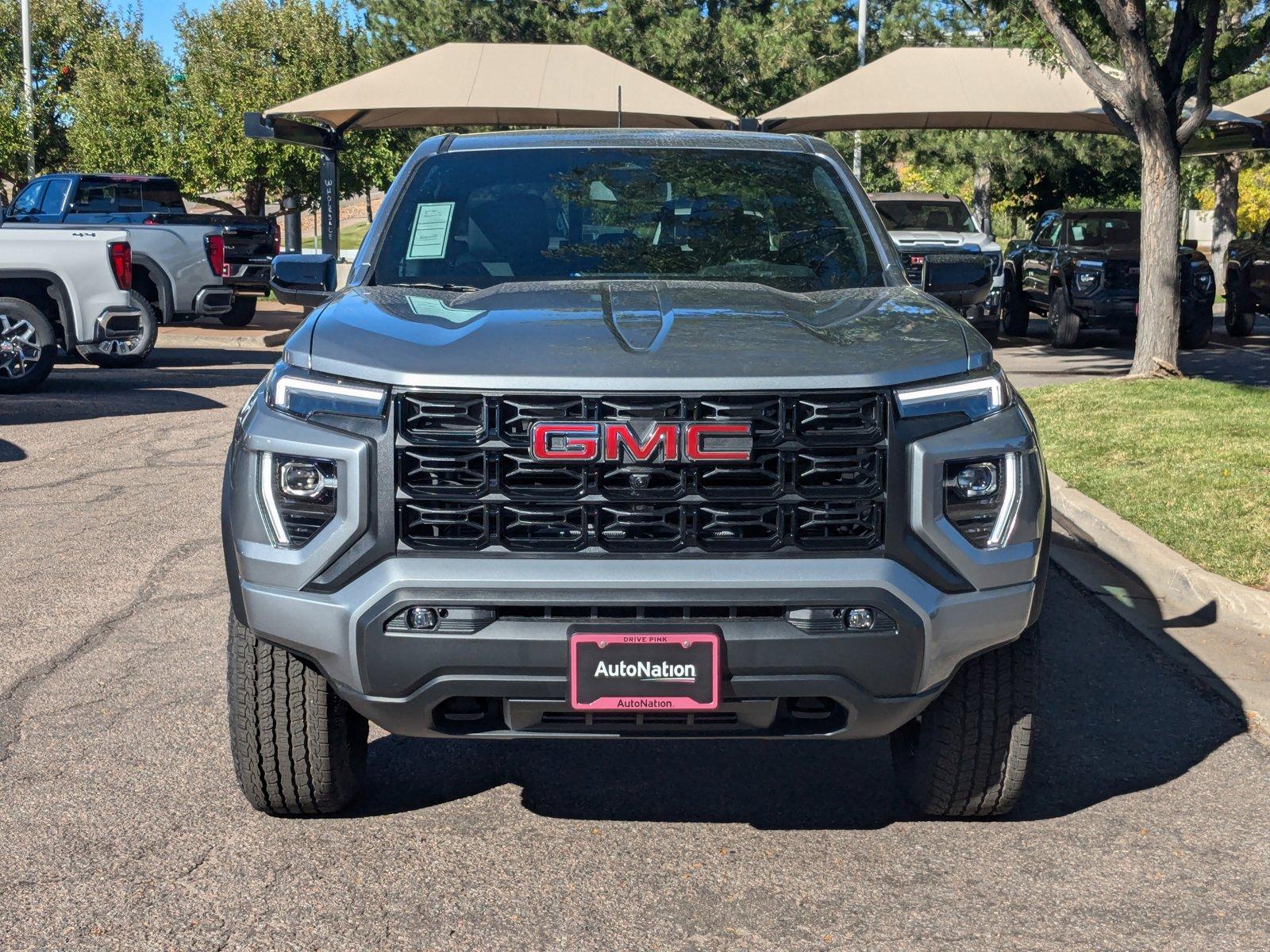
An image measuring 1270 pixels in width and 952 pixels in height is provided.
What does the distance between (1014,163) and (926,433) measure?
3491 centimetres

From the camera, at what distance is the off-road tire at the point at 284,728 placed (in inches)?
155

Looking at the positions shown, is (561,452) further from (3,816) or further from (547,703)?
(3,816)

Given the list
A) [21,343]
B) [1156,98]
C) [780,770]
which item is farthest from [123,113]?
[780,770]

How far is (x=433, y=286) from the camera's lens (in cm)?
475

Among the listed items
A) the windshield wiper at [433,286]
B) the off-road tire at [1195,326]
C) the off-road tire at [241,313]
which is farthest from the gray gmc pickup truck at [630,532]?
the off-road tire at [241,313]

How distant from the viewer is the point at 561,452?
3.60 meters

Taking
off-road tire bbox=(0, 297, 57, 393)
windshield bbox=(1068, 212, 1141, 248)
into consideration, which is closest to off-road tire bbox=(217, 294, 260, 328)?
off-road tire bbox=(0, 297, 57, 393)

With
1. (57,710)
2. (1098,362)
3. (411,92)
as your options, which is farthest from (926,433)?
(411,92)

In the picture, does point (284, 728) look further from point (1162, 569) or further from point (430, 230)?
point (1162, 569)

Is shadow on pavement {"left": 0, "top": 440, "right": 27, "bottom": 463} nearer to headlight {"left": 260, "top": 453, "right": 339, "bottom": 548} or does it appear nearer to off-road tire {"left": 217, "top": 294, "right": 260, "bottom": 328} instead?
headlight {"left": 260, "top": 453, "right": 339, "bottom": 548}

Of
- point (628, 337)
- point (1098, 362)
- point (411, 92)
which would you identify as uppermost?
point (411, 92)

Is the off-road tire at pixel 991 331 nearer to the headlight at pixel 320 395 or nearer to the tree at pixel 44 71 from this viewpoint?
the headlight at pixel 320 395

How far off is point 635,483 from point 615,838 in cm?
110

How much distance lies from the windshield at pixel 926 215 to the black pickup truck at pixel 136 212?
320 inches
